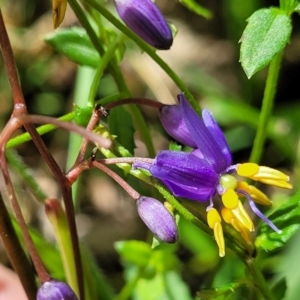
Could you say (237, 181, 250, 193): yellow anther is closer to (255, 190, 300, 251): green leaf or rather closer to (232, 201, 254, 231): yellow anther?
(232, 201, 254, 231): yellow anther

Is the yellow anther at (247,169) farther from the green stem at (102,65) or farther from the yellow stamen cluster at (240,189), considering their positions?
the green stem at (102,65)

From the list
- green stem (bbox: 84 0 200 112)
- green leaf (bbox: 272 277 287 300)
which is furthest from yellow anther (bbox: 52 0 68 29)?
green leaf (bbox: 272 277 287 300)

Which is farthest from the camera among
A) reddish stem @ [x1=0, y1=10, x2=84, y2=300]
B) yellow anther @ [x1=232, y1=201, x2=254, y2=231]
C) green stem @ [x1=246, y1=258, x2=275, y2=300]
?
green stem @ [x1=246, y1=258, x2=275, y2=300]

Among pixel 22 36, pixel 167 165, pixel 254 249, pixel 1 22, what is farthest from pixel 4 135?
pixel 22 36

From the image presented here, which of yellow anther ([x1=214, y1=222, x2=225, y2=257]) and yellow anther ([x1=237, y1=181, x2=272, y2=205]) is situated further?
yellow anther ([x1=237, y1=181, x2=272, y2=205])

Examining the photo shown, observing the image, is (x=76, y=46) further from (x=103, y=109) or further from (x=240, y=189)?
(x=240, y=189)

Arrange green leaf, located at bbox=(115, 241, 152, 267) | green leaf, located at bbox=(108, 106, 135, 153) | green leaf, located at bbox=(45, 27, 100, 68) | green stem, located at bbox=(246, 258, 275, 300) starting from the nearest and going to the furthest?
green stem, located at bbox=(246, 258, 275, 300) < green leaf, located at bbox=(108, 106, 135, 153) < green leaf, located at bbox=(45, 27, 100, 68) < green leaf, located at bbox=(115, 241, 152, 267)

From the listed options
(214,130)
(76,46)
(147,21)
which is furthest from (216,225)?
(76,46)
